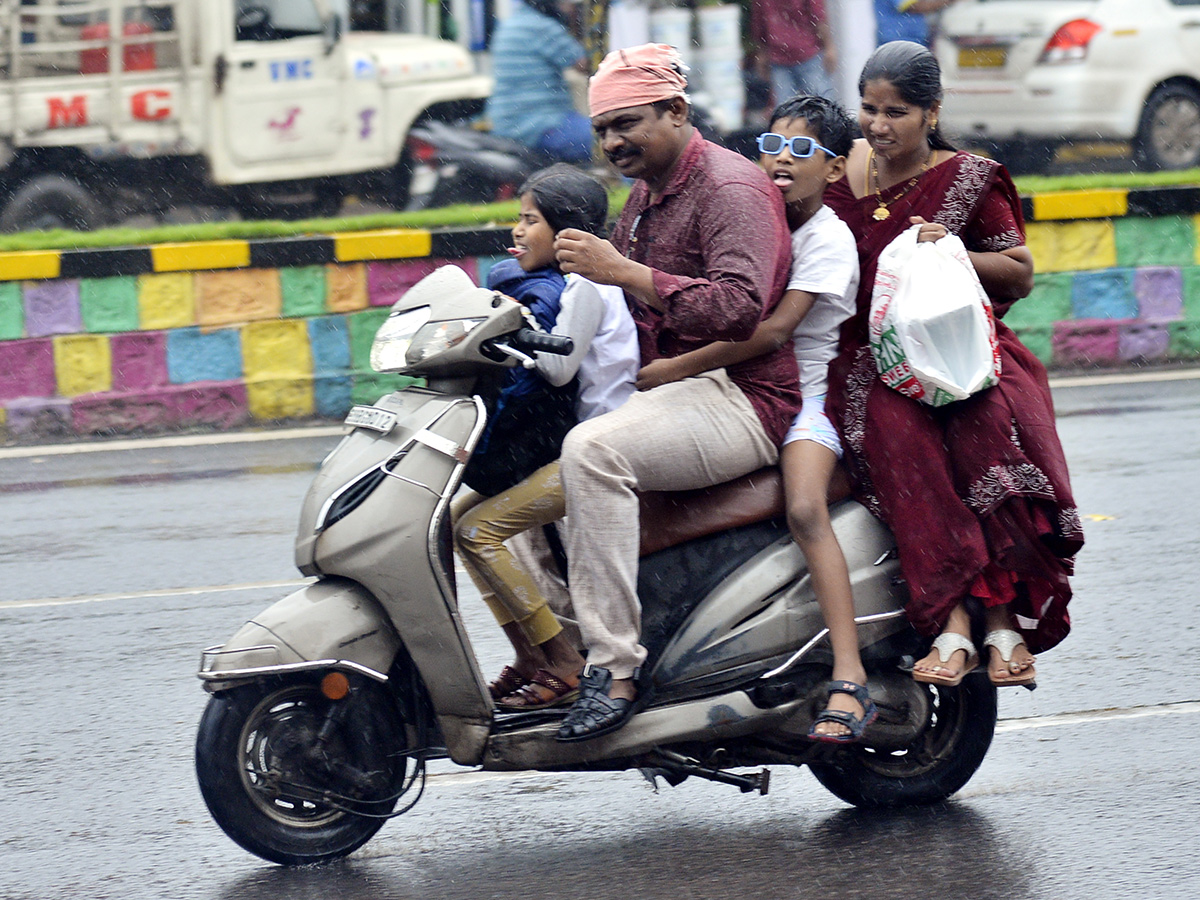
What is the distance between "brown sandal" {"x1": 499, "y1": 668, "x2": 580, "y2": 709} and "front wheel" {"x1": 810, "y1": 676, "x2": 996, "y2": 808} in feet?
2.09

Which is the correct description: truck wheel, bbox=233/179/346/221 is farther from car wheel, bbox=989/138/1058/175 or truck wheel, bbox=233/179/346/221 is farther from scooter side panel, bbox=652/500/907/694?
scooter side panel, bbox=652/500/907/694

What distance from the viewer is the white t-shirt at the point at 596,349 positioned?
3.73 meters

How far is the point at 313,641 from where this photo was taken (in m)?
3.62

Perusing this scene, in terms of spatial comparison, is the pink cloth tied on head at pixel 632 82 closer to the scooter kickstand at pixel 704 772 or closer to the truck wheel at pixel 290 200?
the scooter kickstand at pixel 704 772

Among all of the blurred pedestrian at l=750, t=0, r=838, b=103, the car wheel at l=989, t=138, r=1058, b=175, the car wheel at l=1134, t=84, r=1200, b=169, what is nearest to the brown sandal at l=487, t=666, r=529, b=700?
the blurred pedestrian at l=750, t=0, r=838, b=103

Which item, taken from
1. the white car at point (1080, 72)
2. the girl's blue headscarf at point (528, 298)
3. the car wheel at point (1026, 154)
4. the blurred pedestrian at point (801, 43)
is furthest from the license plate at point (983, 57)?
the girl's blue headscarf at point (528, 298)

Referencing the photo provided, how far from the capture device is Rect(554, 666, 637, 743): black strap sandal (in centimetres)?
364

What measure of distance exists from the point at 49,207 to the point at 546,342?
11.1 meters

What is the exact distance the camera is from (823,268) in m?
3.78

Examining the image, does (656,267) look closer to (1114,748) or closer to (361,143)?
(1114,748)

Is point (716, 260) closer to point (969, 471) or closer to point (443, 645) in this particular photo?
point (969, 471)

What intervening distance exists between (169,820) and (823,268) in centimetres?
208

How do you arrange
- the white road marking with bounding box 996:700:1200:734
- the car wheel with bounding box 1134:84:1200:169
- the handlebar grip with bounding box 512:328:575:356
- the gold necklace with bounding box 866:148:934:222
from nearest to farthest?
the handlebar grip with bounding box 512:328:575:356 → the gold necklace with bounding box 866:148:934:222 → the white road marking with bounding box 996:700:1200:734 → the car wheel with bounding box 1134:84:1200:169

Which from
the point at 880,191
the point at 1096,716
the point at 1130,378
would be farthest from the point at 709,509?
the point at 1130,378
